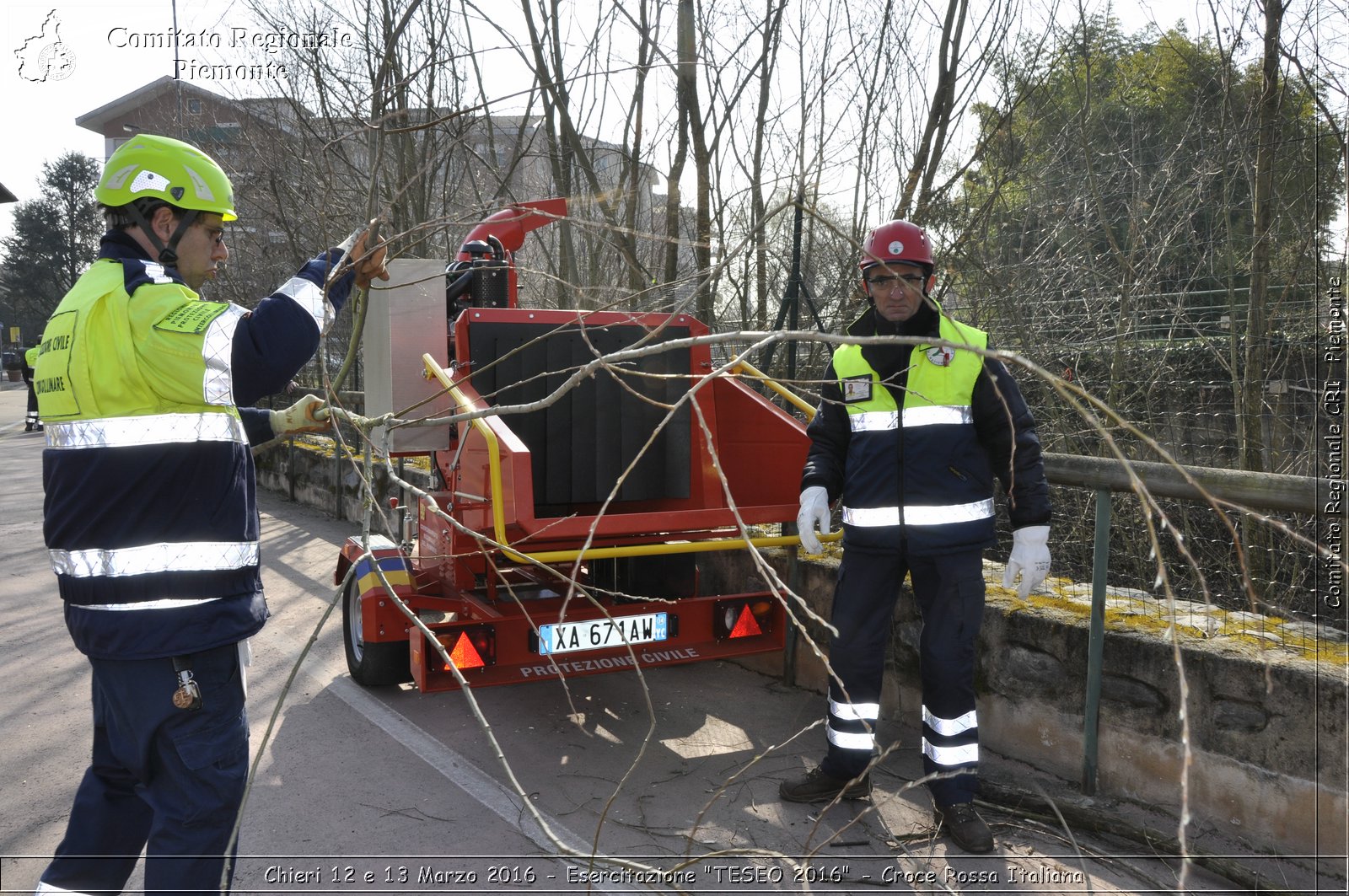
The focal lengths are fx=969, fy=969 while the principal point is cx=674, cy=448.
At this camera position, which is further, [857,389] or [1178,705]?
[857,389]

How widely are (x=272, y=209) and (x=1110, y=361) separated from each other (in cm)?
876

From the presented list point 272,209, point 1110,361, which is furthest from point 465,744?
point 272,209

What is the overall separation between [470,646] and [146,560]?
189 cm

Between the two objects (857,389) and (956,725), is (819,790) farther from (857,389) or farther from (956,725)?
(857,389)


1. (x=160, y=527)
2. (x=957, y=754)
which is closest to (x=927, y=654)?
(x=957, y=754)

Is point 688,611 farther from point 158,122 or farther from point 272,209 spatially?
point 158,122

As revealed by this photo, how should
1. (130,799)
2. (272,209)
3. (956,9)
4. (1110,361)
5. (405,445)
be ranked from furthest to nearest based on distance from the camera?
(272,209), (956,9), (1110,361), (405,445), (130,799)

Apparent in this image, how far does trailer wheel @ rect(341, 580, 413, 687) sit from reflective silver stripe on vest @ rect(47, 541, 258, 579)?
2.61 m

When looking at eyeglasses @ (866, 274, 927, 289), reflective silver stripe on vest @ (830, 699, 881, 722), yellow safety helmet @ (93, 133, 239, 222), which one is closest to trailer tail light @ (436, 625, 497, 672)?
reflective silver stripe on vest @ (830, 699, 881, 722)

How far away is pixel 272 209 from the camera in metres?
10.7

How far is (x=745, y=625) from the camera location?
4719 millimetres

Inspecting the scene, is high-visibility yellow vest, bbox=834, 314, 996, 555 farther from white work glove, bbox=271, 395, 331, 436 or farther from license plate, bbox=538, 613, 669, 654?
white work glove, bbox=271, 395, 331, 436

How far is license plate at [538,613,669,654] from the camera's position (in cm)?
429

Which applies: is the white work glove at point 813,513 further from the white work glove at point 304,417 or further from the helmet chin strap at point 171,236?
the helmet chin strap at point 171,236
